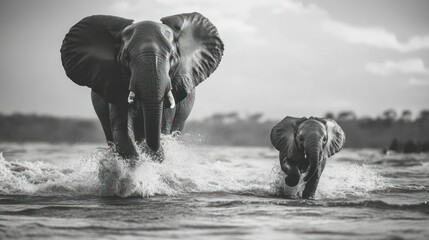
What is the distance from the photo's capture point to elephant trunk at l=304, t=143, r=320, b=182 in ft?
41.1

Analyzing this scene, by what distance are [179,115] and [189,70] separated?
5.69 feet

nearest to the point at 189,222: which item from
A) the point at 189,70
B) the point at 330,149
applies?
the point at 189,70

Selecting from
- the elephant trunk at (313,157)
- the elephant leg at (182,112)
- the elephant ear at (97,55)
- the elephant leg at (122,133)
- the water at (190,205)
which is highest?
the elephant ear at (97,55)

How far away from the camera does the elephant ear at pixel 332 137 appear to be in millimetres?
13516

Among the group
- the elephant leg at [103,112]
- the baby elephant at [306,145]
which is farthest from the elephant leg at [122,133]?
the baby elephant at [306,145]

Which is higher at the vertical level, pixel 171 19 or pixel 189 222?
pixel 171 19

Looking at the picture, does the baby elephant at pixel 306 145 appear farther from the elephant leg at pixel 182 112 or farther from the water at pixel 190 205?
the elephant leg at pixel 182 112

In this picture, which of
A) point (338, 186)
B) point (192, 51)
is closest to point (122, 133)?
point (192, 51)

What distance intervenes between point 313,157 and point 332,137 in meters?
1.25

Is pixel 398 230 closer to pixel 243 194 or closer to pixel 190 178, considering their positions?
pixel 243 194

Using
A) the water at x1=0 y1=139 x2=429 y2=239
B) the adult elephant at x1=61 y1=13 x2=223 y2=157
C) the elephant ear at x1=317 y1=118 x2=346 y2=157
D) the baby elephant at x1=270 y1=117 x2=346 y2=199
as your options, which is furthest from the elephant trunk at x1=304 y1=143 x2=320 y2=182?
the adult elephant at x1=61 y1=13 x2=223 y2=157

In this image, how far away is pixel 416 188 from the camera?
15125 millimetres

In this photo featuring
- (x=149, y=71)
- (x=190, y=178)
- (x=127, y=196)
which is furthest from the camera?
(x=190, y=178)

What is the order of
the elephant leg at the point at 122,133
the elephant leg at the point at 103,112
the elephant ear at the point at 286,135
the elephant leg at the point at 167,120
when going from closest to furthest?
the elephant leg at the point at 122,133 < the elephant leg at the point at 167,120 < the elephant ear at the point at 286,135 < the elephant leg at the point at 103,112
